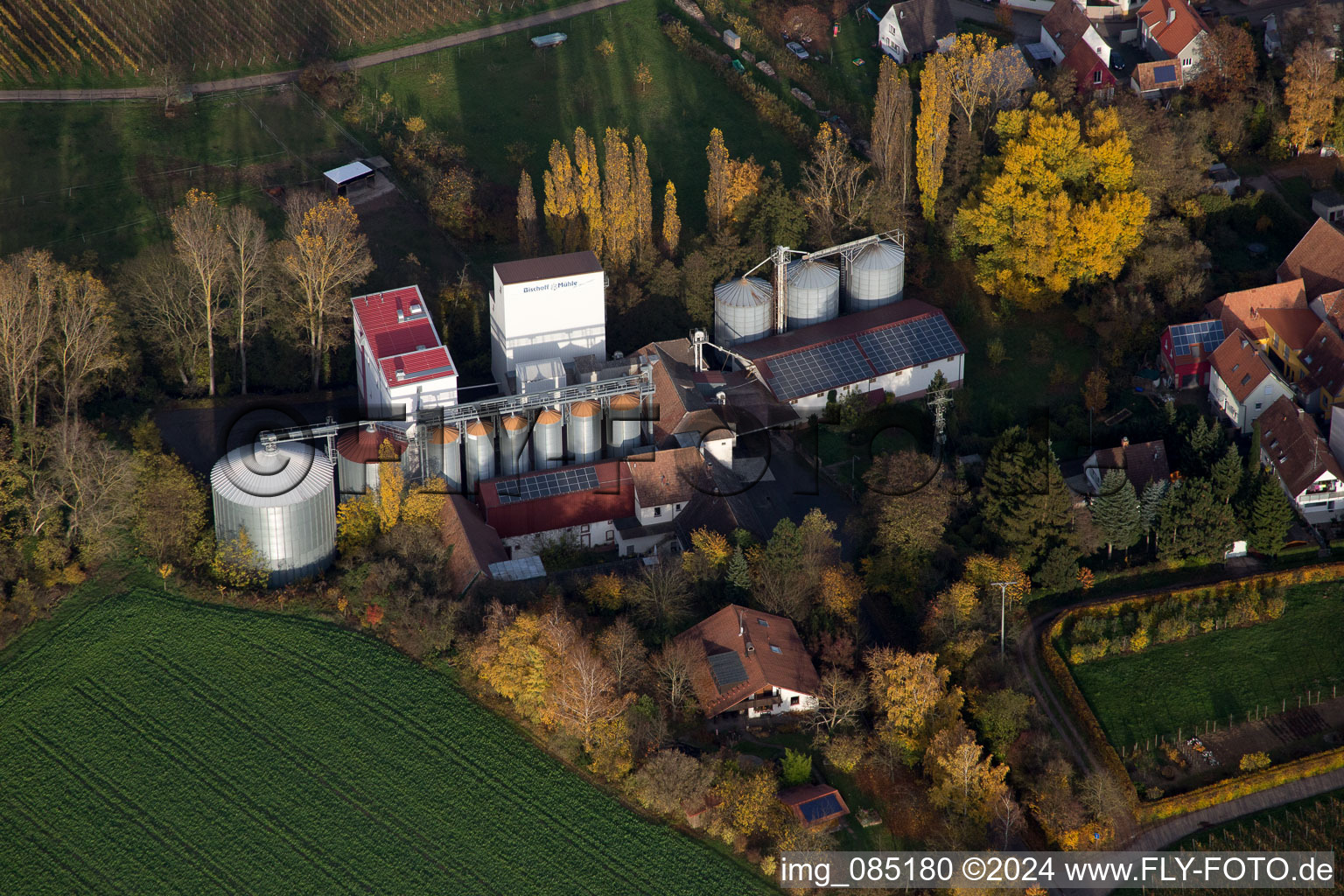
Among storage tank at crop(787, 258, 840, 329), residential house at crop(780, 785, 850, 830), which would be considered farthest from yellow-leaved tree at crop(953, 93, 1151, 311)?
residential house at crop(780, 785, 850, 830)

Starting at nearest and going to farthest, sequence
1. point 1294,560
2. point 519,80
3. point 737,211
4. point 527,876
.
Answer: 1. point 527,876
2. point 1294,560
3. point 737,211
4. point 519,80

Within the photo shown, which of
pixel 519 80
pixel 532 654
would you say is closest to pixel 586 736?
pixel 532 654

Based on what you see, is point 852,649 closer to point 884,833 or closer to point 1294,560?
point 884,833

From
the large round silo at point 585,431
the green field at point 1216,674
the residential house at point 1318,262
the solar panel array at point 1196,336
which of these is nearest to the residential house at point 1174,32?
the residential house at point 1318,262

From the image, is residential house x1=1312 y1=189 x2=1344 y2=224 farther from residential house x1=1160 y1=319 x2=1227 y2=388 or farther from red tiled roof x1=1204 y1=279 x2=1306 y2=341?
residential house x1=1160 y1=319 x2=1227 y2=388

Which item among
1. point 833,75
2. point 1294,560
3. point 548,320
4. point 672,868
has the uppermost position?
point 833,75

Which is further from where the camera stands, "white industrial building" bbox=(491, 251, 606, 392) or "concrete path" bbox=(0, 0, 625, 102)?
"concrete path" bbox=(0, 0, 625, 102)
